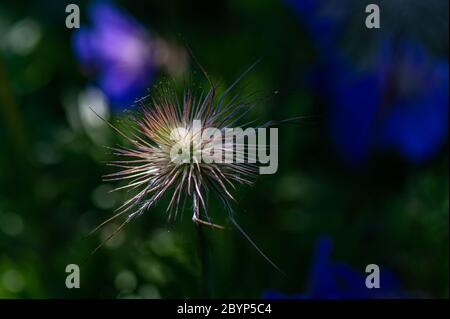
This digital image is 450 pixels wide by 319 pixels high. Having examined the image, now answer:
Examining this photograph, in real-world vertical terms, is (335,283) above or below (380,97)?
below

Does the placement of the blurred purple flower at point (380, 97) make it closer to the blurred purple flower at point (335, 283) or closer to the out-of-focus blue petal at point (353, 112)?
the out-of-focus blue petal at point (353, 112)

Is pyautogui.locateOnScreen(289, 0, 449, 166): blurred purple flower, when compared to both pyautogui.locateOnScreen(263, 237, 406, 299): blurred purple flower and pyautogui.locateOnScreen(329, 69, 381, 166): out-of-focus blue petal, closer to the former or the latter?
pyautogui.locateOnScreen(329, 69, 381, 166): out-of-focus blue petal

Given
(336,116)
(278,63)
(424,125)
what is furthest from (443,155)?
(278,63)

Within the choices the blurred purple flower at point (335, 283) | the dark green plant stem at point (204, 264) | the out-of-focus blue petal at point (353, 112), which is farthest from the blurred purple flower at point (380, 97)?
the dark green plant stem at point (204, 264)

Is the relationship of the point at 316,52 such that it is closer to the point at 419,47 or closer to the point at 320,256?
the point at 419,47

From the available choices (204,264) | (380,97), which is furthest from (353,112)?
(204,264)

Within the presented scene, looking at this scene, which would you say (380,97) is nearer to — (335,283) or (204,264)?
(335,283)
